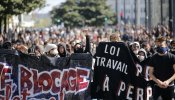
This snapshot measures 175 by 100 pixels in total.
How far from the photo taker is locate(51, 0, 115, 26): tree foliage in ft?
323

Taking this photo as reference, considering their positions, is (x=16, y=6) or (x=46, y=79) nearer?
(x=46, y=79)

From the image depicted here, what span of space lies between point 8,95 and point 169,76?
3.04 m

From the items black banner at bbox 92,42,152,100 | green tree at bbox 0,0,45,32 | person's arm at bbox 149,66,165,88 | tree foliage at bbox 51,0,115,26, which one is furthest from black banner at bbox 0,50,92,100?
tree foliage at bbox 51,0,115,26

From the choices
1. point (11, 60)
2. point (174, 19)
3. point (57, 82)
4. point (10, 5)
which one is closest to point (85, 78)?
point (57, 82)

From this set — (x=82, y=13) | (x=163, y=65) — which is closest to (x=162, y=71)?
(x=163, y=65)

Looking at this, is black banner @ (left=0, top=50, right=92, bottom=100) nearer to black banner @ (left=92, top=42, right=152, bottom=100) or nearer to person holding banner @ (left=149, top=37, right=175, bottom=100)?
black banner @ (left=92, top=42, right=152, bottom=100)

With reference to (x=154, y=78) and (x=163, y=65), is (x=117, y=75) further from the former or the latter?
(x=163, y=65)

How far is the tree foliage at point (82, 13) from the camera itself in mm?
98562

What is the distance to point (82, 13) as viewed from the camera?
332ft

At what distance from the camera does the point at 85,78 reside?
1320 cm

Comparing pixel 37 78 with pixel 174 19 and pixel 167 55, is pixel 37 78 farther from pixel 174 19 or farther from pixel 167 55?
pixel 174 19

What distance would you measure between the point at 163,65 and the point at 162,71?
0.12 meters

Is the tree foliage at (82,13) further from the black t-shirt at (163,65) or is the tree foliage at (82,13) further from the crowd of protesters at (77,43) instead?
the black t-shirt at (163,65)

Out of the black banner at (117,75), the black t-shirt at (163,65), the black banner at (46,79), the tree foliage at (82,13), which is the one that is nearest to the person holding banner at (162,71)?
the black t-shirt at (163,65)
